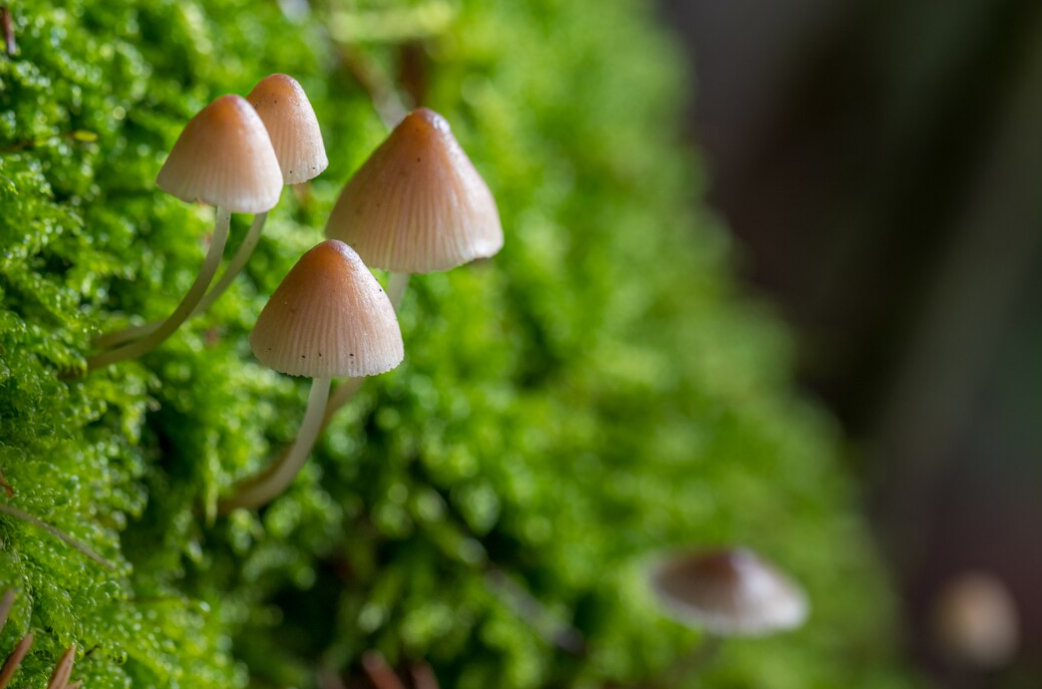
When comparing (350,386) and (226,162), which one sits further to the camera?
(350,386)

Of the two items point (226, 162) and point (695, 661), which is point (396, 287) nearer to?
point (226, 162)

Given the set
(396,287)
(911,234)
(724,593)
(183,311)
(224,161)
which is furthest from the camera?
(911,234)

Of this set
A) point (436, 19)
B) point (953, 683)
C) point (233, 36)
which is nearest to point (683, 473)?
point (436, 19)

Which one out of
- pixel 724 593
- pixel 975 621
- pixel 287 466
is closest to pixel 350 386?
pixel 287 466

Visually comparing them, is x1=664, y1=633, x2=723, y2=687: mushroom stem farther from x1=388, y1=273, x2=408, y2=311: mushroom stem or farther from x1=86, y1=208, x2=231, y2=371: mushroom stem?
x1=86, y1=208, x2=231, y2=371: mushroom stem

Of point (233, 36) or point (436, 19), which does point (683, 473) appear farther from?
Answer: point (233, 36)

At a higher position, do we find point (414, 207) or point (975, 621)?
point (414, 207)

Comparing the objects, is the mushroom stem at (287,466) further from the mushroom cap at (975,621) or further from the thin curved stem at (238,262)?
the mushroom cap at (975,621)
